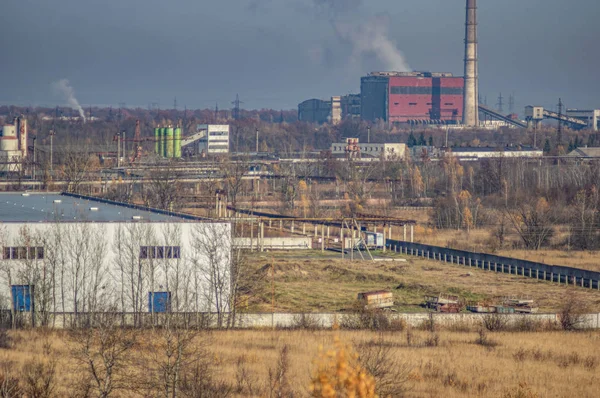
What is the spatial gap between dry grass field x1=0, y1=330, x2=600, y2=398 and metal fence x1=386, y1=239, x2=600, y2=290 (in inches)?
200

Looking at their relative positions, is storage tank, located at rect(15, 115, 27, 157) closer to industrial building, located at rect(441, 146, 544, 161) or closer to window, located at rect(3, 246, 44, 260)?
industrial building, located at rect(441, 146, 544, 161)

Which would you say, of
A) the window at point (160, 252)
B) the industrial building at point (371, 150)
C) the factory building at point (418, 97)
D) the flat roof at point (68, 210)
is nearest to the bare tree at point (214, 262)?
the window at point (160, 252)

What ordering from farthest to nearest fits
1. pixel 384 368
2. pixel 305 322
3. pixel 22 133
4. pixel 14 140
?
pixel 22 133 → pixel 14 140 → pixel 305 322 → pixel 384 368

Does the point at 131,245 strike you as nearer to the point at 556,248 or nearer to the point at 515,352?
the point at 515,352

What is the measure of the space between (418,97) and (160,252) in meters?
63.2

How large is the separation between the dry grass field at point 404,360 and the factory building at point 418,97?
207 ft

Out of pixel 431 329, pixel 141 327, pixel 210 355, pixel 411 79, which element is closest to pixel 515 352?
pixel 431 329

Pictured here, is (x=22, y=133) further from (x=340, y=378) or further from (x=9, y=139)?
(x=340, y=378)

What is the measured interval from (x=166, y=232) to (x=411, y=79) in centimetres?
6170

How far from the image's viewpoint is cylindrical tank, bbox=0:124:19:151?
49.4 meters

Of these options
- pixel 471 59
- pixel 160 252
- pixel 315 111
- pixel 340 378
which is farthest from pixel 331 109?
pixel 340 378

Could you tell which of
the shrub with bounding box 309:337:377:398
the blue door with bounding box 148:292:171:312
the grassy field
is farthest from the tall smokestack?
the shrub with bounding box 309:337:377:398

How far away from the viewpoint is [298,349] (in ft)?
46.9

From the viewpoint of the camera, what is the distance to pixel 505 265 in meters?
22.6
